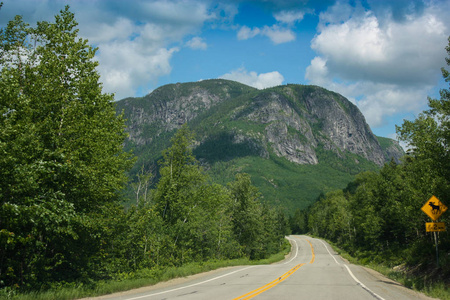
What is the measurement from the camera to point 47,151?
9.88 m

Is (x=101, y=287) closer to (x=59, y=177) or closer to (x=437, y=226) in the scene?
(x=59, y=177)

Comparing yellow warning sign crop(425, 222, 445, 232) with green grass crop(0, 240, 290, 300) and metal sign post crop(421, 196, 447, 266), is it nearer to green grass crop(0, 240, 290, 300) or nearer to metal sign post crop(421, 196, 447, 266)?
metal sign post crop(421, 196, 447, 266)

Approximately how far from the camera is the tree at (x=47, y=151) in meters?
8.80

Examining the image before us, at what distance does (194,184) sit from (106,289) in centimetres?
1275

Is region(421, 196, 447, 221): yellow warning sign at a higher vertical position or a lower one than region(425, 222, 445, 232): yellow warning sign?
higher

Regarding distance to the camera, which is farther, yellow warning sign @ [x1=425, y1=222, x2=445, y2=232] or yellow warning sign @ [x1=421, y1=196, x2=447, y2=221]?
yellow warning sign @ [x1=421, y1=196, x2=447, y2=221]

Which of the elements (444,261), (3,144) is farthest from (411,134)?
(3,144)

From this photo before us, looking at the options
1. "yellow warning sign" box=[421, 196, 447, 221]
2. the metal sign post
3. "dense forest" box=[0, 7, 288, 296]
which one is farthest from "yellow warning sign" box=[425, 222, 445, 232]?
"dense forest" box=[0, 7, 288, 296]

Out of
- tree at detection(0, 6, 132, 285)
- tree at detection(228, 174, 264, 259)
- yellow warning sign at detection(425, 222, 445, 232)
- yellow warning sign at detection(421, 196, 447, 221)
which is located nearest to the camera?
tree at detection(0, 6, 132, 285)

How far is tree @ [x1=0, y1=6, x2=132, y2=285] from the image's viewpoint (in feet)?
28.9

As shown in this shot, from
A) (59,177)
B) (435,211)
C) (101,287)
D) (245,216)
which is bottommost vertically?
(245,216)


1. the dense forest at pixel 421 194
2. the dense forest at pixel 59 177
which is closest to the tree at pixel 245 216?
the dense forest at pixel 421 194

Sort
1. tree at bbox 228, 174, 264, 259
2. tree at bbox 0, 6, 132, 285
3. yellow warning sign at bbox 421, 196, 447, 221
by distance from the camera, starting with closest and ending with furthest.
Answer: tree at bbox 0, 6, 132, 285 → yellow warning sign at bbox 421, 196, 447, 221 → tree at bbox 228, 174, 264, 259

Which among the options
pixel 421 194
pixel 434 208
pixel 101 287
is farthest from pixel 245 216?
pixel 101 287
